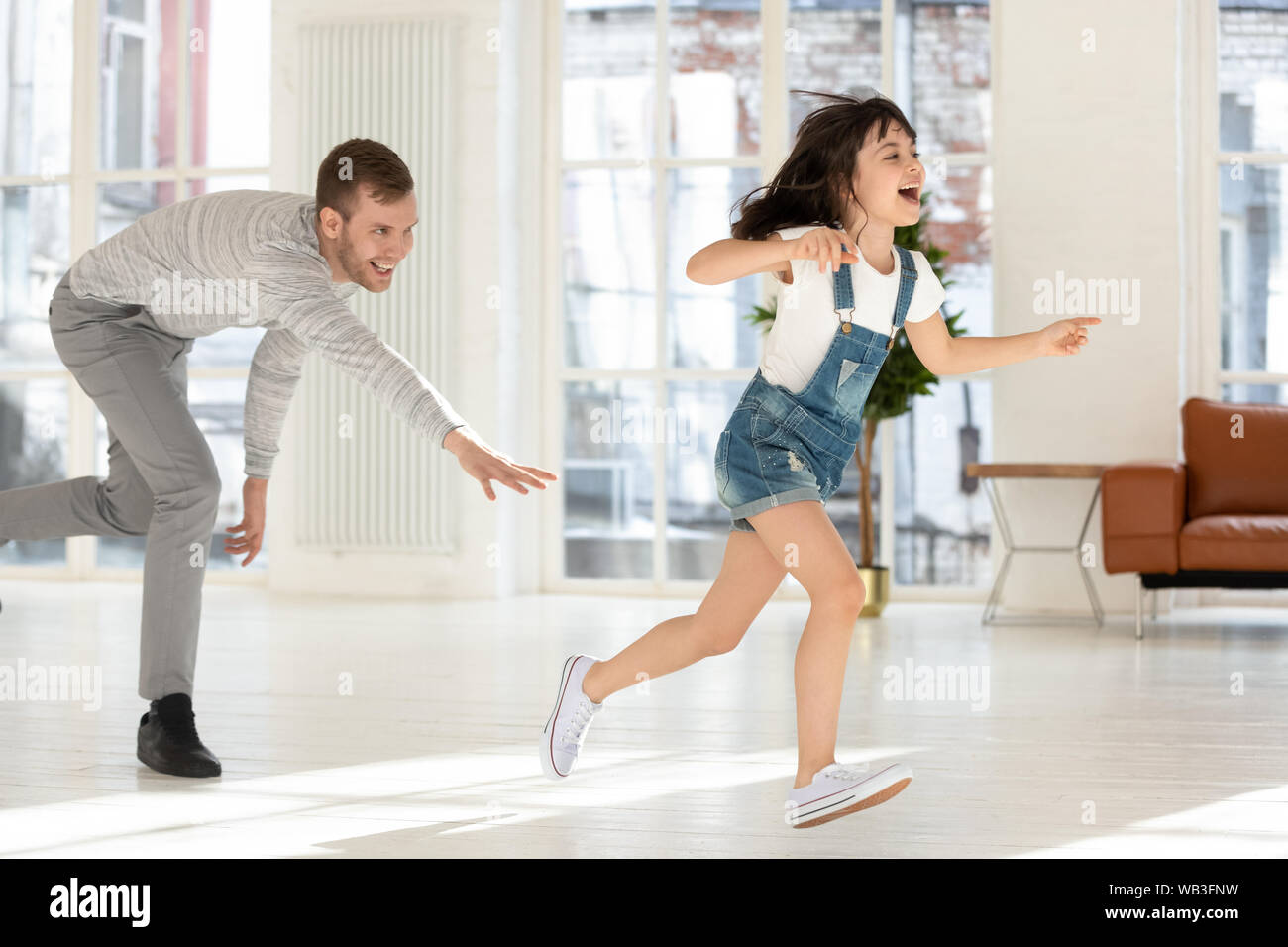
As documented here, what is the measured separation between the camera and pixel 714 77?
21.7 feet

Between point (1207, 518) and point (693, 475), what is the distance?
252 centimetres

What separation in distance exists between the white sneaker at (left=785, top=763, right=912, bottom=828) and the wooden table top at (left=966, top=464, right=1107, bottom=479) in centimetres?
363

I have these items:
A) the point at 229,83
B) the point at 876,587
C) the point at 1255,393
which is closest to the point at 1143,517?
the point at 876,587

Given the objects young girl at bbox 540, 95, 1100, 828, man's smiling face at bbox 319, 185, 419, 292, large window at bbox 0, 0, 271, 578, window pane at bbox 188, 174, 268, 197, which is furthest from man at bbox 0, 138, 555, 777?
window pane at bbox 188, 174, 268, 197

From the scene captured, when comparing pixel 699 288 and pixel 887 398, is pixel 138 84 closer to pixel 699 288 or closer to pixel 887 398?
pixel 699 288

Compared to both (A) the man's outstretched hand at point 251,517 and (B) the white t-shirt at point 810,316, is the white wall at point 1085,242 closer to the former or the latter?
(B) the white t-shirt at point 810,316

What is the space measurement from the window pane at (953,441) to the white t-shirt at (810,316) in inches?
170

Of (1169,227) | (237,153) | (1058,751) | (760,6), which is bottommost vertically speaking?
(1058,751)

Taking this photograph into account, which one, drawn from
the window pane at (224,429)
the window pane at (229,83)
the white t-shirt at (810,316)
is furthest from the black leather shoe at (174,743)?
the window pane at (229,83)

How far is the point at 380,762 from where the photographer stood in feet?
8.42

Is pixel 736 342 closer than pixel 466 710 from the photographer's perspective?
No

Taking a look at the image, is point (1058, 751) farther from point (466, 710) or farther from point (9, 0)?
point (9, 0)

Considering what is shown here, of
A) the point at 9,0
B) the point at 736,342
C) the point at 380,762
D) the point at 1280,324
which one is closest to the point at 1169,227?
the point at 1280,324

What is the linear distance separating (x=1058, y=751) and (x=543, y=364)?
14.6 ft
